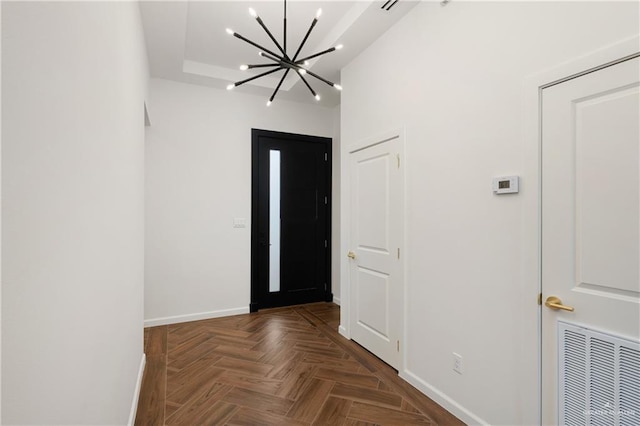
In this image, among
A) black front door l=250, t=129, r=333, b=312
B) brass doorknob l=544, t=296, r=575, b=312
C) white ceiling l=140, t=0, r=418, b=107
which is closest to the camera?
brass doorknob l=544, t=296, r=575, b=312

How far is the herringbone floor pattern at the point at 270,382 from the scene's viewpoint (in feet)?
7.17

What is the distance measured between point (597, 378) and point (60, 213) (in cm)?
230

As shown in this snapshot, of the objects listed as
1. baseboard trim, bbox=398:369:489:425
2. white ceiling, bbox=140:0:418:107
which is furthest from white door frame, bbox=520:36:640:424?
white ceiling, bbox=140:0:418:107

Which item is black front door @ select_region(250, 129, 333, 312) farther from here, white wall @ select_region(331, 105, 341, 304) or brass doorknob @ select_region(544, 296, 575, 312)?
brass doorknob @ select_region(544, 296, 575, 312)

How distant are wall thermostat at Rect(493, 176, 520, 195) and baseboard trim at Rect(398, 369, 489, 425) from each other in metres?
1.50

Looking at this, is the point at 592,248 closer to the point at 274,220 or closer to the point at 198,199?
the point at 274,220

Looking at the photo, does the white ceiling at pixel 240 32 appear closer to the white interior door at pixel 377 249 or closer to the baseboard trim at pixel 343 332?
the white interior door at pixel 377 249

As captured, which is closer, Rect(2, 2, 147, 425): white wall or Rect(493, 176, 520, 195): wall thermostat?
Rect(2, 2, 147, 425): white wall

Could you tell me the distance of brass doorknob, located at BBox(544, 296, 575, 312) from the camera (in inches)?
62.8

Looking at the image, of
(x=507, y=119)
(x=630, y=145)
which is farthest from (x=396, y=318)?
(x=630, y=145)

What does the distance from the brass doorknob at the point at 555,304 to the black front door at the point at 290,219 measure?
350 centimetres

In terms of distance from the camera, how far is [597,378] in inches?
58.6

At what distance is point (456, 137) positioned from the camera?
7.29ft

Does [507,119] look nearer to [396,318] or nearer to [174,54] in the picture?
[396,318]
